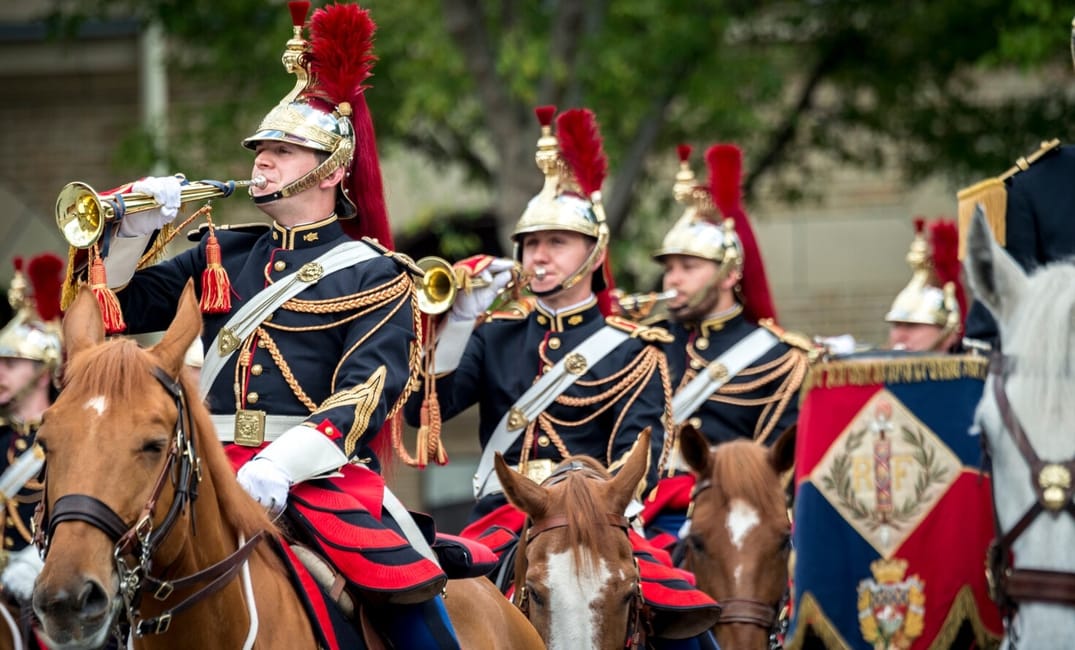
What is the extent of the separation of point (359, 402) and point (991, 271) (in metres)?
1.78

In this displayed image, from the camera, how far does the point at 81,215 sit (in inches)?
209

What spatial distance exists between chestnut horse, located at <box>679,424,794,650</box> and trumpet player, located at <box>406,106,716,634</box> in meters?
0.39

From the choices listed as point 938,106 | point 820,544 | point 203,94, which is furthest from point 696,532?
point 203,94

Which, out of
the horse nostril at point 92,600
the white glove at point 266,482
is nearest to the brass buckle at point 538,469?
the white glove at point 266,482

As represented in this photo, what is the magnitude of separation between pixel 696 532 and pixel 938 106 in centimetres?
843

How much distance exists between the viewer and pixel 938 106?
15.5 m

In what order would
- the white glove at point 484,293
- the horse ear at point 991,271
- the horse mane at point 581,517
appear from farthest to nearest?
the white glove at point 484,293
the horse mane at point 581,517
the horse ear at point 991,271

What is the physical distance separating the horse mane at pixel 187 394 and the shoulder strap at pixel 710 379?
13.9 ft

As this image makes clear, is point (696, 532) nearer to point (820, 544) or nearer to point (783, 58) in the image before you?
point (820, 544)

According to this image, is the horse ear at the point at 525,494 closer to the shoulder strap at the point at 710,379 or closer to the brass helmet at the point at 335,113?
the brass helmet at the point at 335,113

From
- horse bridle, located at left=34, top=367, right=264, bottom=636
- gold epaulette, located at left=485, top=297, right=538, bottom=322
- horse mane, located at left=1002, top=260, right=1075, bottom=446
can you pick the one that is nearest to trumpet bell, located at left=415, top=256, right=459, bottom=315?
gold epaulette, located at left=485, top=297, right=538, bottom=322

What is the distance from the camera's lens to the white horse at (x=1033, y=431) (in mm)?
4738

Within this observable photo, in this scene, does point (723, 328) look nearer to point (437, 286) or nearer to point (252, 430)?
point (437, 286)

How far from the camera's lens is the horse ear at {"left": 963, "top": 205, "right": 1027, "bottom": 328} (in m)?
5.08
